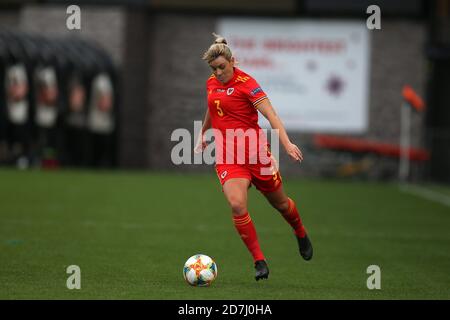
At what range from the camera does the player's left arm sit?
9.80 metres

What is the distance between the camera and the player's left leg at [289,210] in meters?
10.7

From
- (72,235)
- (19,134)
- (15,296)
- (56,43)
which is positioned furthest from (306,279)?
→ (56,43)

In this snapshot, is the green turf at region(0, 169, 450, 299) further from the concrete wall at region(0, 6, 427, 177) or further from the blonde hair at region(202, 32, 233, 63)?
the concrete wall at region(0, 6, 427, 177)

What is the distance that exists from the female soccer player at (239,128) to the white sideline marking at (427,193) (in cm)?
1249

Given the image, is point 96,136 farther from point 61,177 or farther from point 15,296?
point 15,296

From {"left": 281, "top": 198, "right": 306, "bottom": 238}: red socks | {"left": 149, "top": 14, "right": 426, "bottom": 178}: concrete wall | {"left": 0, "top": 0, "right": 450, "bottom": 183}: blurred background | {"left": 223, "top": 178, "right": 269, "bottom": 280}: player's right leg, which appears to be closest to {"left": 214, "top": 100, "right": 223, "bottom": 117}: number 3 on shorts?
{"left": 223, "top": 178, "right": 269, "bottom": 280}: player's right leg

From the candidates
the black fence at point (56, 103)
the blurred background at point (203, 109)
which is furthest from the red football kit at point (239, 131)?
the black fence at point (56, 103)

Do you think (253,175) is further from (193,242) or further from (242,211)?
(193,242)

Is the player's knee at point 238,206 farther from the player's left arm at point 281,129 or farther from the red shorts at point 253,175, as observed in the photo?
the player's left arm at point 281,129

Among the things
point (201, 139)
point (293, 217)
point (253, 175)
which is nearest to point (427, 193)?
point (293, 217)

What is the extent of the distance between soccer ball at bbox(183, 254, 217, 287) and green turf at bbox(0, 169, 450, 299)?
0.11 m

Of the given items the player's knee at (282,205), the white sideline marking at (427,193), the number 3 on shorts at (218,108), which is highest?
the number 3 on shorts at (218,108)

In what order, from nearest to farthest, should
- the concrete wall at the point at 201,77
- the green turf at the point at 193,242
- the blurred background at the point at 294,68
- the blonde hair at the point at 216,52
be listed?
the green turf at the point at 193,242, the blonde hair at the point at 216,52, the blurred background at the point at 294,68, the concrete wall at the point at 201,77
